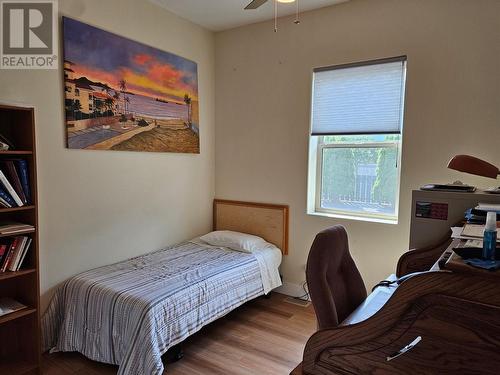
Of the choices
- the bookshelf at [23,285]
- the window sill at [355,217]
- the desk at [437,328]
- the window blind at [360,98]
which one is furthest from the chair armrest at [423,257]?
the bookshelf at [23,285]

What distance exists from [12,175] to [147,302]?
1122 mm

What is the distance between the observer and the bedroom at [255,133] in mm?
2445

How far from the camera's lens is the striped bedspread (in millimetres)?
2086

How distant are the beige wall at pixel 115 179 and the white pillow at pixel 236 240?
0.33 metres

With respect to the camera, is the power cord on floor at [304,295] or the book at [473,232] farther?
the power cord on floor at [304,295]

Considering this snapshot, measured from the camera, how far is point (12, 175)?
2.04 metres

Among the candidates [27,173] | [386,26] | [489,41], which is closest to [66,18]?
[27,173]

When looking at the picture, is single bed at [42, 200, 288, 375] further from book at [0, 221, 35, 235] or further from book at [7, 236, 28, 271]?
book at [0, 221, 35, 235]

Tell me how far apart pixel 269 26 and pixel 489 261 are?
321 centimetres

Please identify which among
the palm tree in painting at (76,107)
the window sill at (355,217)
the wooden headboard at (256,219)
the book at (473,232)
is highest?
the palm tree in painting at (76,107)

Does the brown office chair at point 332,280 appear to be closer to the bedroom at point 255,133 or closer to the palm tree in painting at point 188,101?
the bedroom at point 255,133

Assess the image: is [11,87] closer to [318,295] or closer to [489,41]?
[318,295]

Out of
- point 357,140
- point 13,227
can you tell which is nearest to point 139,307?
point 13,227

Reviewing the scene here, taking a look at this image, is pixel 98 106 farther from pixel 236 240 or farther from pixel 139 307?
pixel 236 240
